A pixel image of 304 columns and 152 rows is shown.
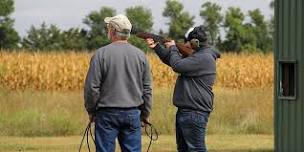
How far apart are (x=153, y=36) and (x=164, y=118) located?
8.73 meters

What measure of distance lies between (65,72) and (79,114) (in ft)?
36.3

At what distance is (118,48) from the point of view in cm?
661

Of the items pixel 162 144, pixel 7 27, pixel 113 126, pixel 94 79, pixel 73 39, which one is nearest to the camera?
pixel 94 79

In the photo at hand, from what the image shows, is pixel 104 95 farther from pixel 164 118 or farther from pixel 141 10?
pixel 141 10

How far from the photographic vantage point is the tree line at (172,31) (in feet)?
220

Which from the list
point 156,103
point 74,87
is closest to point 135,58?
point 156,103

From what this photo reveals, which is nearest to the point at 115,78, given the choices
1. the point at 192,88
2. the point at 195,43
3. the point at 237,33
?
the point at 192,88

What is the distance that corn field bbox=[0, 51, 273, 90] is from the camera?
1051 inches

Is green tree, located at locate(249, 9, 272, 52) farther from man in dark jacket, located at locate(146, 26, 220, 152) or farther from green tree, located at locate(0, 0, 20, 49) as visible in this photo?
man in dark jacket, located at locate(146, 26, 220, 152)

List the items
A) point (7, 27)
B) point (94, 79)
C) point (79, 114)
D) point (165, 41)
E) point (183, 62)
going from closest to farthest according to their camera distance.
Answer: point (94, 79)
point (183, 62)
point (165, 41)
point (79, 114)
point (7, 27)

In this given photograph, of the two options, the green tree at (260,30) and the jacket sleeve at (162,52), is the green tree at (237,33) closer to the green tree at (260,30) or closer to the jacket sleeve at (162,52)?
the green tree at (260,30)

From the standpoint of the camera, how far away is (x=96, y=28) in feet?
251

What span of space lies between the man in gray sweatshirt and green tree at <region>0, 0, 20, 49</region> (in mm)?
60565

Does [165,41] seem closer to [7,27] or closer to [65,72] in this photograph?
[65,72]
